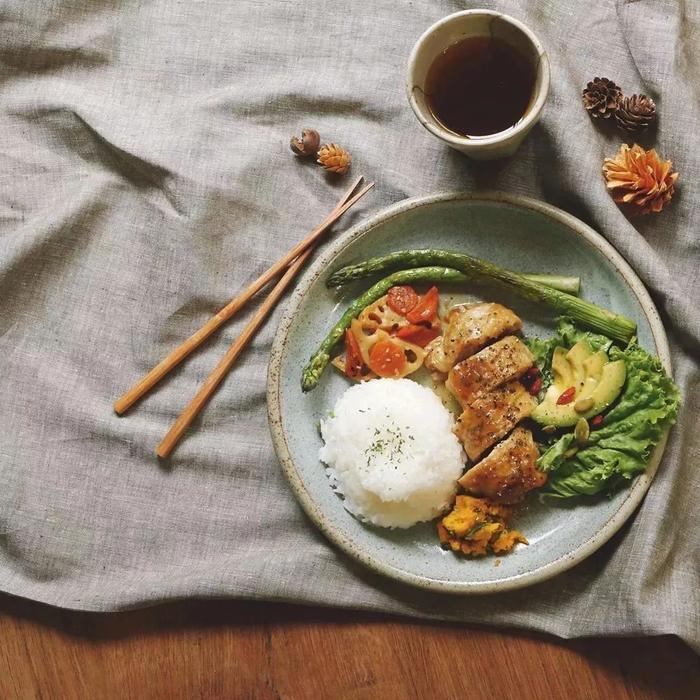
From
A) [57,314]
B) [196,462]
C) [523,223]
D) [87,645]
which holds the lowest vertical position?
[87,645]

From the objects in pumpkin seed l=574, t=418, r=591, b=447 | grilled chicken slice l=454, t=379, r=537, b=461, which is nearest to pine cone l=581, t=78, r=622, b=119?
grilled chicken slice l=454, t=379, r=537, b=461

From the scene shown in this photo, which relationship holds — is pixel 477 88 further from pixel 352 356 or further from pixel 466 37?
pixel 352 356

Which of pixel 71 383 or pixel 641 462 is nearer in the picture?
pixel 641 462

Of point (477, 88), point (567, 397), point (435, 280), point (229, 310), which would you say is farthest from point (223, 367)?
point (477, 88)

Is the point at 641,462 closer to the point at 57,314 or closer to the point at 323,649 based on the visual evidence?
the point at 323,649

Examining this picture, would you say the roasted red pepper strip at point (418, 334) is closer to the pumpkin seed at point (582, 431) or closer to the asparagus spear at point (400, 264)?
the asparagus spear at point (400, 264)

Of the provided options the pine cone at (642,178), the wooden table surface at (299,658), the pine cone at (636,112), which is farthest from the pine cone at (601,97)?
the wooden table surface at (299,658)

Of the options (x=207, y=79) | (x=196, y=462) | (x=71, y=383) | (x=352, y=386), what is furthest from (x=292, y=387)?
(x=207, y=79)

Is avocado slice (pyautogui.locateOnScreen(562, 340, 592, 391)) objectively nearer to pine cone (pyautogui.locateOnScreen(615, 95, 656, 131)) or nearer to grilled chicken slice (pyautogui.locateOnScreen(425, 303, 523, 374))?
grilled chicken slice (pyautogui.locateOnScreen(425, 303, 523, 374))
